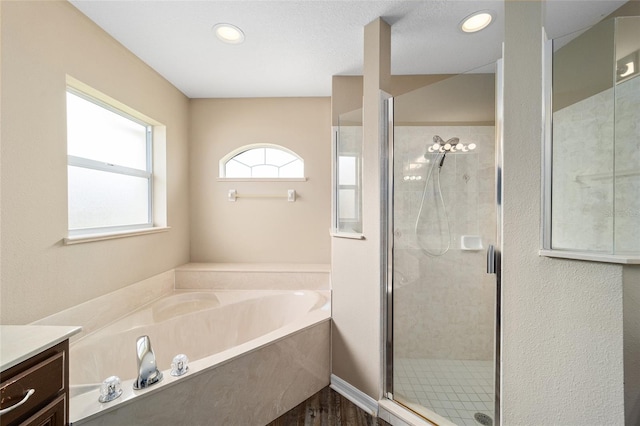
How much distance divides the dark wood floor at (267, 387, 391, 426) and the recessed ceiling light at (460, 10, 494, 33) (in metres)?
2.52

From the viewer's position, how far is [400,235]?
5.42 ft

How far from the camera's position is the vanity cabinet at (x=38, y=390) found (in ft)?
2.38

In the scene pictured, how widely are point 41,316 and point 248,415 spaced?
4.01 feet

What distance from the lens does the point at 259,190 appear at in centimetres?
268

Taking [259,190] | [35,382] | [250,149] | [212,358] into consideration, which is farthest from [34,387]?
[250,149]

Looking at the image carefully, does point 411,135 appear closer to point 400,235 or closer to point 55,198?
point 400,235

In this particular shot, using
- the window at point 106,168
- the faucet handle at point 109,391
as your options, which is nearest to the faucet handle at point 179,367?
the faucet handle at point 109,391

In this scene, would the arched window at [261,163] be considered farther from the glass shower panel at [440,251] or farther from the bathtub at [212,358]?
the glass shower panel at [440,251]

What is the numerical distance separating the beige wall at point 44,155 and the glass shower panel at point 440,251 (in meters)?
1.95

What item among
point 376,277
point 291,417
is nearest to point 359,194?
point 376,277

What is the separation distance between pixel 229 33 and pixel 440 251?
2041 millimetres

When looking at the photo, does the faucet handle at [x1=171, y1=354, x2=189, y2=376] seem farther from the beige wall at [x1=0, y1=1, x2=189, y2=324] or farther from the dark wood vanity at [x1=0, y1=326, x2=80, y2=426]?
the beige wall at [x1=0, y1=1, x2=189, y2=324]

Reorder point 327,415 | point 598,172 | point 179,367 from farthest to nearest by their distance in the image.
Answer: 1. point 327,415
2. point 179,367
3. point 598,172

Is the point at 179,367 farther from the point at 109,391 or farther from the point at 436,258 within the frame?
the point at 436,258
